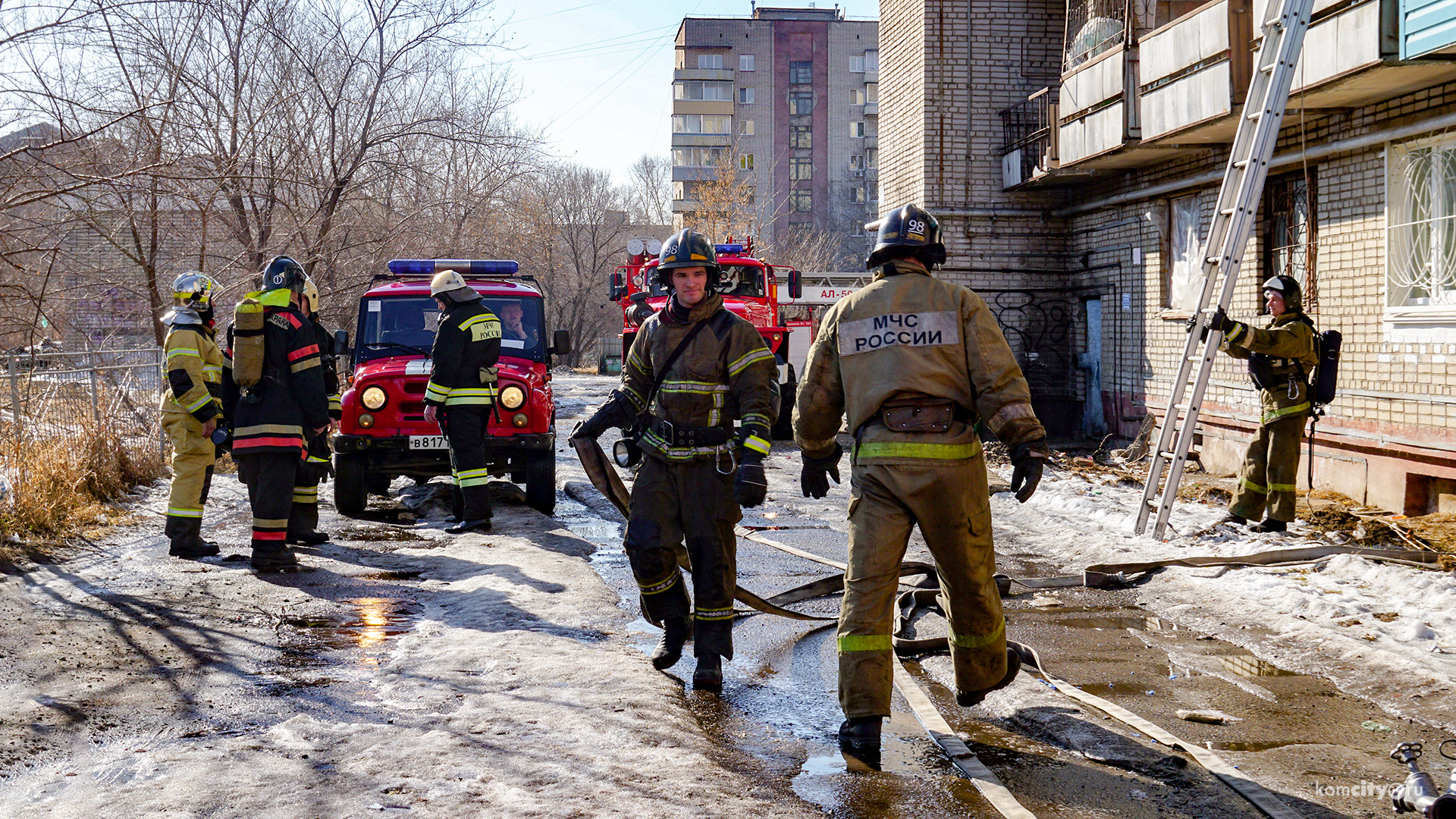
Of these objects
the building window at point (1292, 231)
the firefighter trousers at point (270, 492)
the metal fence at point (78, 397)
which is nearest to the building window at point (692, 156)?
the building window at point (1292, 231)

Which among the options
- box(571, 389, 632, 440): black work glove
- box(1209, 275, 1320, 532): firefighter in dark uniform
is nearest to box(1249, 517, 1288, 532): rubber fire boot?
box(1209, 275, 1320, 532): firefighter in dark uniform

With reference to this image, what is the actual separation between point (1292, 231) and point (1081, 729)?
9466 mm

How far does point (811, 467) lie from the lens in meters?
4.48

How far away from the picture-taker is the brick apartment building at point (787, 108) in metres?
68.9

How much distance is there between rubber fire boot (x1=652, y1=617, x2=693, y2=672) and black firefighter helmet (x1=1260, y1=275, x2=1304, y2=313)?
5.39 m

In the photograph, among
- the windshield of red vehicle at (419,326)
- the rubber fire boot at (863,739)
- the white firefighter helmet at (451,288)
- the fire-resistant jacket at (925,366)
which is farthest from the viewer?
the windshield of red vehicle at (419,326)

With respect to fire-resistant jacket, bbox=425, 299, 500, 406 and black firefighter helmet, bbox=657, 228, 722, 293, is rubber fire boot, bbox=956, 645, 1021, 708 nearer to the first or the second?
black firefighter helmet, bbox=657, 228, 722, 293

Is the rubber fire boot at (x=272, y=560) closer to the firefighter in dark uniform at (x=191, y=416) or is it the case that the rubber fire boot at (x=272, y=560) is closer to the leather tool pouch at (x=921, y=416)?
the firefighter in dark uniform at (x=191, y=416)

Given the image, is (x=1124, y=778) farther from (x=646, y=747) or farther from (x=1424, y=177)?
(x=1424, y=177)

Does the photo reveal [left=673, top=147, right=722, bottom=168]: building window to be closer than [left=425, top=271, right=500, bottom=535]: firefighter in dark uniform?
No

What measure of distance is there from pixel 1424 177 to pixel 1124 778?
828 cm

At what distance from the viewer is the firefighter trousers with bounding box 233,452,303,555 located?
23.6 ft

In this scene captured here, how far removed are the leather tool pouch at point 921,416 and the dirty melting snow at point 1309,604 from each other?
87.2 inches

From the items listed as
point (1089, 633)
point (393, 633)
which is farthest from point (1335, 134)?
point (393, 633)
